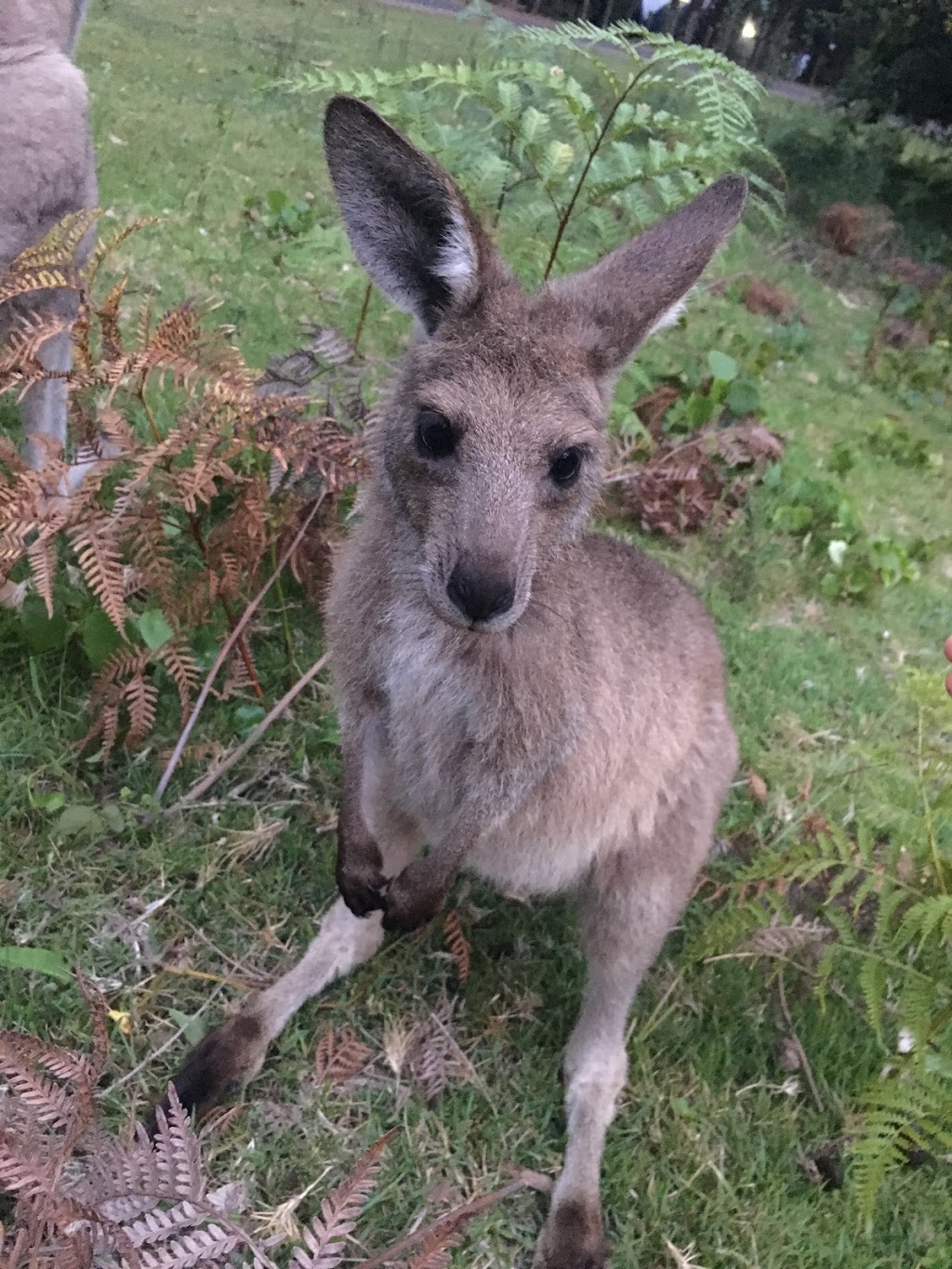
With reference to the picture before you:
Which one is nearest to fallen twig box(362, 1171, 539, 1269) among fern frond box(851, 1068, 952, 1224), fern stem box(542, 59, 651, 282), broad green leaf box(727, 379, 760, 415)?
fern frond box(851, 1068, 952, 1224)

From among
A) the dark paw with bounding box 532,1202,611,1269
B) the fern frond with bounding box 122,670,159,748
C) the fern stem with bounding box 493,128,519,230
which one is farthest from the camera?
the fern stem with bounding box 493,128,519,230

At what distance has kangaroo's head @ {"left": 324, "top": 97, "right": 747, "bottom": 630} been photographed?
1.62 m

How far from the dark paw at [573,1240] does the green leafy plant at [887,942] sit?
1.56 ft

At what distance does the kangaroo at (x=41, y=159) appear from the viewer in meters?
2.62

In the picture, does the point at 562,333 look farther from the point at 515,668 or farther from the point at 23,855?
the point at 23,855

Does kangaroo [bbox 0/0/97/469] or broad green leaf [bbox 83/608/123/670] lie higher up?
kangaroo [bbox 0/0/97/469]

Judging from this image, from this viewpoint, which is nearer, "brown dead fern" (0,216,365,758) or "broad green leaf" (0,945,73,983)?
"broad green leaf" (0,945,73,983)

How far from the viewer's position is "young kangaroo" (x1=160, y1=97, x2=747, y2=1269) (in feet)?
5.46

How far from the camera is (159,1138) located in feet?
4.64

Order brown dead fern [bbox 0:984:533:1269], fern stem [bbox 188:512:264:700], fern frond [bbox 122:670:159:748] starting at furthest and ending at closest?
fern stem [bbox 188:512:264:700]
fern frond [bbox 122:670:159:748]
brown dead fern [bbox 0:984:533:1269]

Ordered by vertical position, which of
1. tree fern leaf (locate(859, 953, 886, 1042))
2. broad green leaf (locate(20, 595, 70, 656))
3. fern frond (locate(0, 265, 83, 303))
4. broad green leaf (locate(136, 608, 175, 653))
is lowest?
broad green leaf (locate(20, 595, 70, 656))

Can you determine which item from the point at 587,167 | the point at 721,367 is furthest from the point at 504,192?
the point at 721,367

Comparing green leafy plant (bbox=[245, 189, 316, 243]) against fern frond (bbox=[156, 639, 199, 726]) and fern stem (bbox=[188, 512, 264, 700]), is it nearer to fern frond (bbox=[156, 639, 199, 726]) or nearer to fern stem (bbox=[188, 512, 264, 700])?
fern stem (bbox=[188, 512, 264, 700])

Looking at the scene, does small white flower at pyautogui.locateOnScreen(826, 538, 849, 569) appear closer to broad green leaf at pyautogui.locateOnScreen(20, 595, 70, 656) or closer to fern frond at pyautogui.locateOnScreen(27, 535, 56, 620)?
broad green leaf at pyautogui.locateOnScreen(20, 595, 70, 656)
